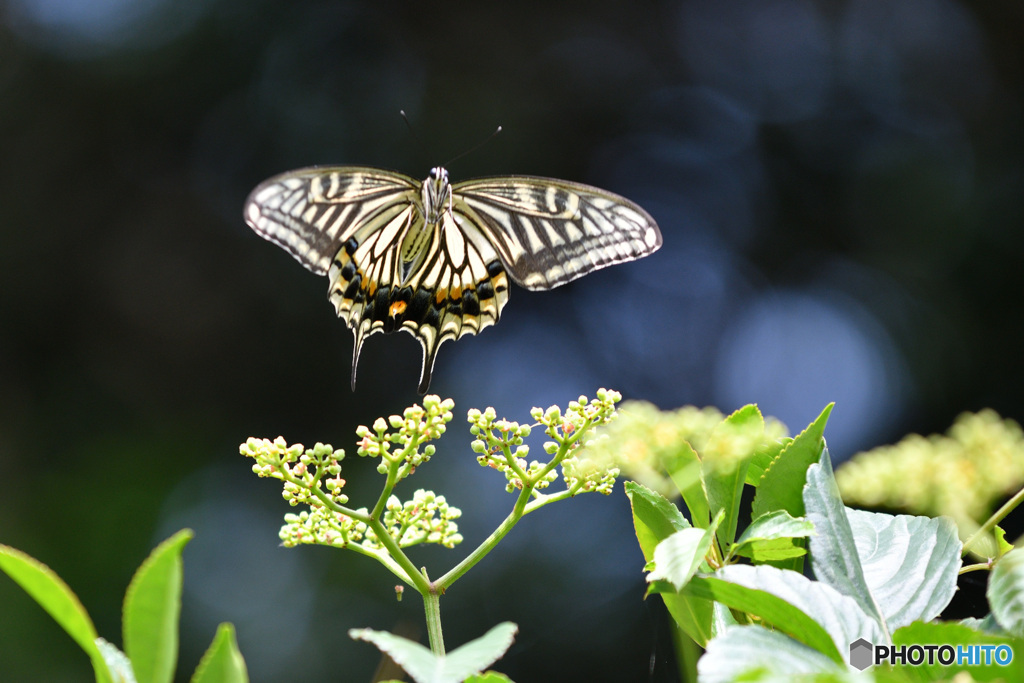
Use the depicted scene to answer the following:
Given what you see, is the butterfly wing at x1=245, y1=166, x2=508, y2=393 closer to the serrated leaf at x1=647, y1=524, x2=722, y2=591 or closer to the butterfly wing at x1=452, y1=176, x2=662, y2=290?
the butterfly wing at x1=452, y1=176, x2=662, y2=290

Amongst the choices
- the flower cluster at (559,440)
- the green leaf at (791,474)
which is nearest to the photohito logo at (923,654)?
the green leaf at (791,474)

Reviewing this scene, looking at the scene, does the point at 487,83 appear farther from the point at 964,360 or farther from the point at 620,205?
the point at 620,205

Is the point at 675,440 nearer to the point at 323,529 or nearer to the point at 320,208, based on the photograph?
the point at 323,529

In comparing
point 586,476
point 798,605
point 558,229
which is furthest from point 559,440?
point 558,229

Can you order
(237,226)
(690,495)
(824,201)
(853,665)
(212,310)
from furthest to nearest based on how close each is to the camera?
(824,201) < (237,226) < (212,310) < (690,495) < (853,665)

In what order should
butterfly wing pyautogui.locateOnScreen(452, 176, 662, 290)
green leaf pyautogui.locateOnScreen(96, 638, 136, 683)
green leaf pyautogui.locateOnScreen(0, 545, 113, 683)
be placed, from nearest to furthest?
green leaf pyautogui.locateOnScreen(0, 545, 113, 683)
green leaf pyautogui.locateOnScreen(96, 638, 136, 683)
butterfly wing pyautogui.locateOnScreen(452, 176, 662, 290)

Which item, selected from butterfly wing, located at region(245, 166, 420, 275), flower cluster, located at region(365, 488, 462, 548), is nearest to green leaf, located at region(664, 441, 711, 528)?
flower cluster, located at region(365, 488, 462, 548)

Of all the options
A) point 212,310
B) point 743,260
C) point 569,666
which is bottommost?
point 569,666

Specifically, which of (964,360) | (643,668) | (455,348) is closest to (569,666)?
(643,668)

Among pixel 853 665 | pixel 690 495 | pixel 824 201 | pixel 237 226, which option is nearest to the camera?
pixel 853 665
